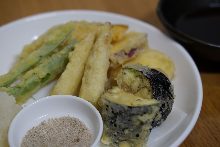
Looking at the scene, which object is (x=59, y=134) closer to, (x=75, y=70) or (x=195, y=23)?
(x=75, y=70)

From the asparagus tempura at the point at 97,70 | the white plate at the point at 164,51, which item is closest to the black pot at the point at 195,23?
the white plate at the point at 164,51

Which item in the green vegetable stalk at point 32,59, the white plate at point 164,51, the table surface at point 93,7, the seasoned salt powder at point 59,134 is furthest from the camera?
the table surface at point 93,7

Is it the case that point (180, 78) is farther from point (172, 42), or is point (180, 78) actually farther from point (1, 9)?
point (1, 9)

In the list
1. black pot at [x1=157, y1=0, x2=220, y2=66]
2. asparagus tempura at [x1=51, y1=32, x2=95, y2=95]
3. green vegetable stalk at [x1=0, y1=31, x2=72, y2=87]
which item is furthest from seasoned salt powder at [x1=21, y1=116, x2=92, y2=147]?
black pot at [x1=157, y1=0, x2=220, y2=66]

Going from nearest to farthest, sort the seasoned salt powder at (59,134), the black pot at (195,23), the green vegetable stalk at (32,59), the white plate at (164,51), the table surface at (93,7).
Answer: the seasoned salt powder at (59,134) → the white plate at (164,51) → the green vegetable stalk at (32,59) → the black pot at (195,23) → the table surface at (93,7)

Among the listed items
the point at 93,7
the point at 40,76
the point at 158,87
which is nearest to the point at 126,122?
the point at 158,87

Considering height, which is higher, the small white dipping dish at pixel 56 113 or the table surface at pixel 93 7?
the small white dipping dish at pixel 56 113

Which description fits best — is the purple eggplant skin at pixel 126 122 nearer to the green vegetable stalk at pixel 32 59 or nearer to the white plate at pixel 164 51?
the white plate at pixel 164 51
